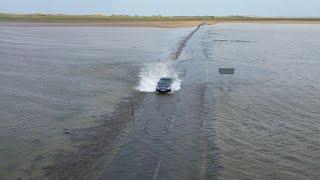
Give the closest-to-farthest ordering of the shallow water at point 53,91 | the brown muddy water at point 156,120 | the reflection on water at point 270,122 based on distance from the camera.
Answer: the brown muddy water at point 156,120 < the reflection on water at point 270,122 < the shallow water at point 53,91

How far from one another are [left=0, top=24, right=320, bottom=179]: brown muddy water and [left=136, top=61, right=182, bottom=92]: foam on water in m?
0.14

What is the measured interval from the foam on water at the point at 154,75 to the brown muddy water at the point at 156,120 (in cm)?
14

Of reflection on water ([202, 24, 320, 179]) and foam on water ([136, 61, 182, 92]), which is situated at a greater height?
foam on water ([136, 61, 182, 92])

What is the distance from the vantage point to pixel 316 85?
5788cm

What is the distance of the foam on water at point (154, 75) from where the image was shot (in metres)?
56.1

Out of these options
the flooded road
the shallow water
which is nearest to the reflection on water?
the flooded road

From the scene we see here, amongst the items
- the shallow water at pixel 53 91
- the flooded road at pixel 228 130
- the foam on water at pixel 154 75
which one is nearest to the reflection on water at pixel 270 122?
the flooded road at pixel 228 130

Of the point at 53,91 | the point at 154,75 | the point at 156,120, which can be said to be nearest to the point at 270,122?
the point at 156,120

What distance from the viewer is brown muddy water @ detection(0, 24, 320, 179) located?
30.6 m

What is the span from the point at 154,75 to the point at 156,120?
23574 mm

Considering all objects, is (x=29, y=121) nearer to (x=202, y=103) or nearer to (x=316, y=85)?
(x=202, y=103)

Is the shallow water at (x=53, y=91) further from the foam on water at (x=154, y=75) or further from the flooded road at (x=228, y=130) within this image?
the flooded road at (x=228, y=130)

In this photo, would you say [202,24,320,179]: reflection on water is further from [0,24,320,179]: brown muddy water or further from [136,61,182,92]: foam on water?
[136,61,182,92]: foam on water

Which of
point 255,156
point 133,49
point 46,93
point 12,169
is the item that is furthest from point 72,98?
point 133,49
